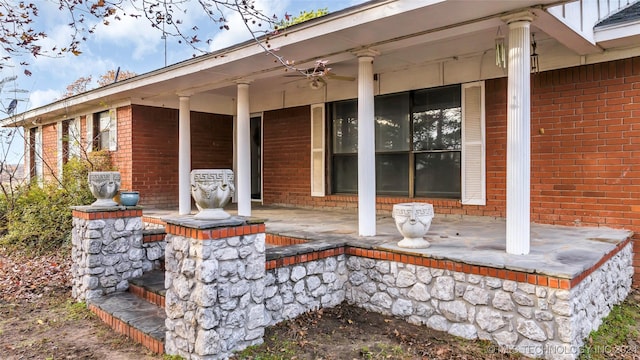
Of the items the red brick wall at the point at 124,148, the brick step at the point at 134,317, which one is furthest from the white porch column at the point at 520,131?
the red brick wall at the point at 124,148

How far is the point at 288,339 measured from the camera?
145 inches

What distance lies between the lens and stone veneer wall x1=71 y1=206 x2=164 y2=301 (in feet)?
15.5

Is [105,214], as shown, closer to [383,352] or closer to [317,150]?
[383,352]

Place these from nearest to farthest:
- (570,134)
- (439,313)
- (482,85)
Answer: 1. (439,313)
2. (570,134)
3. (482,85)

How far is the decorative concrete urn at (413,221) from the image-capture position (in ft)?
13.4

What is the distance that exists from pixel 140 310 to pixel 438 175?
4.67 meters

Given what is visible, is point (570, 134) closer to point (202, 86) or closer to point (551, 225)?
point (551, 225)

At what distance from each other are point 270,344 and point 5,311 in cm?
320

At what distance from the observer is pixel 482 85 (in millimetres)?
6168

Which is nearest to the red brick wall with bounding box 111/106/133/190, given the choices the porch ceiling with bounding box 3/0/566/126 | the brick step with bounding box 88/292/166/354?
the porch ceiling with bounding box 3/0/566/126

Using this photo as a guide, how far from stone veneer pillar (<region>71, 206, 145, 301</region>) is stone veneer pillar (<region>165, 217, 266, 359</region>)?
67.4 inches

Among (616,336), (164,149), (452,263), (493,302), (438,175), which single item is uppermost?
(164,149)

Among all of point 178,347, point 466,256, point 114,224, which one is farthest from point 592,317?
point 114,224

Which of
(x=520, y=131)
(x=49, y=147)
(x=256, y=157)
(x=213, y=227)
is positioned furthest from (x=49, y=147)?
(x=520, y=131)
